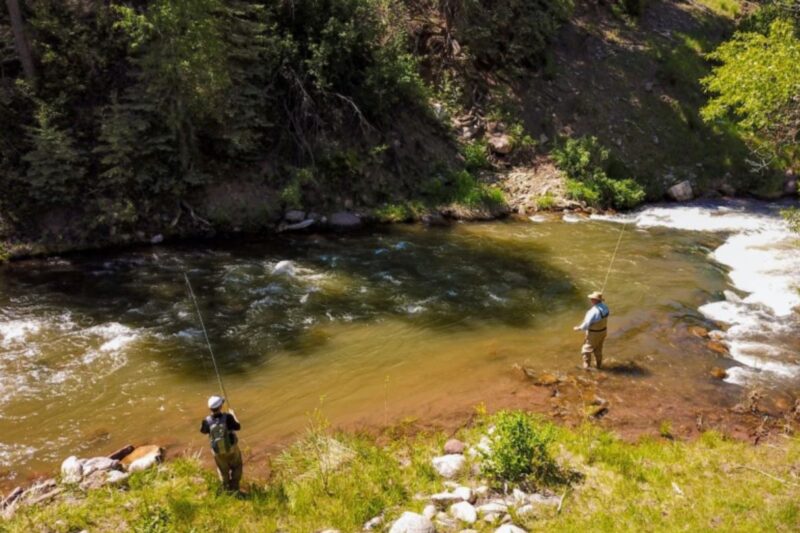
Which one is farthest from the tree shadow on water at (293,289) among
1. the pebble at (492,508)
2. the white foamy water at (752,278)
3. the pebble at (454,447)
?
the pebble at (492,508)

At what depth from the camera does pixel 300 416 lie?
30.4ft

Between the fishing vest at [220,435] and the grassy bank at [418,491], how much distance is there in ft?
2.29

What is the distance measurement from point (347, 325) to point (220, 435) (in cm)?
557

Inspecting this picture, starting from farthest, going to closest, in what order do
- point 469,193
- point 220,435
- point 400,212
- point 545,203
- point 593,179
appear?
point 593,179 → point 545,203 → point 469,193 → point 400,212 → point 220,435

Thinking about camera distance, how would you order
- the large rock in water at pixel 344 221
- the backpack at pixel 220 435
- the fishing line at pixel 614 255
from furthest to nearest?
the large rock in water at pixel 344 221 < the fishing line at pixel 614 255 < the backpack at pixel 220 435

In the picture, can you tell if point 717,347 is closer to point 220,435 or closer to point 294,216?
point 220,435

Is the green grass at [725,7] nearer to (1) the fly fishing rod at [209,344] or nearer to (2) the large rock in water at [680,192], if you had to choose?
(2) the large rock in water at [680,192]

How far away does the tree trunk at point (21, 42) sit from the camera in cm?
1555

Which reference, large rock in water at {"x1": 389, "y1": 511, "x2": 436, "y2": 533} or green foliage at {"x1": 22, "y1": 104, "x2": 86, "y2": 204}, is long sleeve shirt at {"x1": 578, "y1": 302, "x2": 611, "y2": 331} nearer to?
large rock in water at {"x1": 389, "y1": 511, "x2": 436, "y2": 533}

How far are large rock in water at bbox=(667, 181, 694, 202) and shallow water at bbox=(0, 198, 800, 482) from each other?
449 centimetres

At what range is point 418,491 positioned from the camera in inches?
284

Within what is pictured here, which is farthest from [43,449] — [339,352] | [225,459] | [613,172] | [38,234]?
[613,172]

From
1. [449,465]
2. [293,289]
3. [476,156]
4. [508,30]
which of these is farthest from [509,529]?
[508,30]

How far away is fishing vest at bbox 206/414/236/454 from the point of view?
22.6 ft
